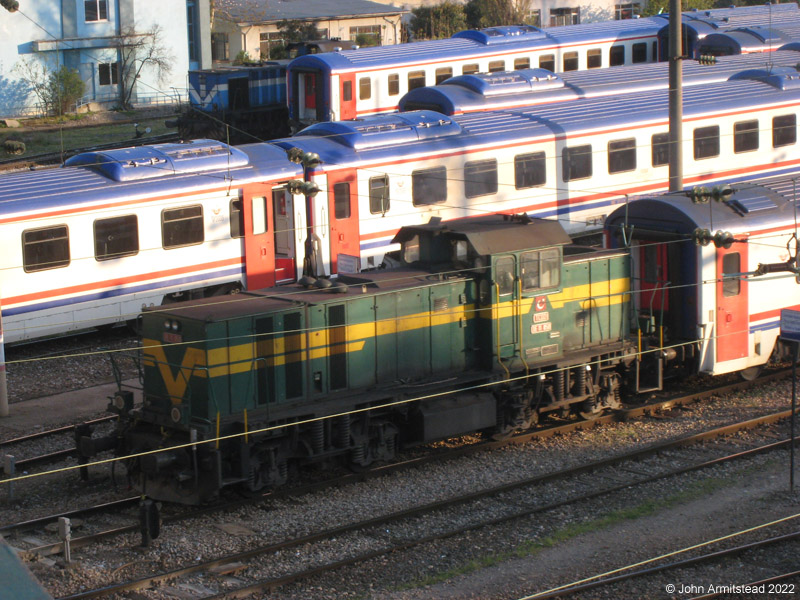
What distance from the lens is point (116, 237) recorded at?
67.8ft

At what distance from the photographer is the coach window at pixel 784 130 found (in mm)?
28703

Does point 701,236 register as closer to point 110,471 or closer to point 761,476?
point 761,476

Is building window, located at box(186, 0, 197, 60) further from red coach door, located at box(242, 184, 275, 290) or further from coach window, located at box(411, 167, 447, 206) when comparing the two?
red coach door, located at box(242, 184, 275, 290)

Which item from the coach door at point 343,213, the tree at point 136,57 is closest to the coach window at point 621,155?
the coach door at point 343,213

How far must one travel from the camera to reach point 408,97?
29500 mm

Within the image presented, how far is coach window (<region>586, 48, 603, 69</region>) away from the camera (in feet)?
132

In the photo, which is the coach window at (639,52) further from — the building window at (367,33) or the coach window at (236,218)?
the coach window at (236,218)

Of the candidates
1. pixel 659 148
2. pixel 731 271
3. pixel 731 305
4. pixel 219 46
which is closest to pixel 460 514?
pixel 731 305

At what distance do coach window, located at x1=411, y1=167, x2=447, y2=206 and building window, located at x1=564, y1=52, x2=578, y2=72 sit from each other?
54.9 ft

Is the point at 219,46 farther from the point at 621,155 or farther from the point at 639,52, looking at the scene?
the point at 621,155

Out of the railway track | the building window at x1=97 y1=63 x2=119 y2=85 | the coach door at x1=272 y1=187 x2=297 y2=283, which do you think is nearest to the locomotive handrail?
the railway track

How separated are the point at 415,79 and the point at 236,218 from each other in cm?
1483

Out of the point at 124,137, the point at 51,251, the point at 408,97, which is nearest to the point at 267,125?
the point at 124,137

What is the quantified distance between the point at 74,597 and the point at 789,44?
3346cm
